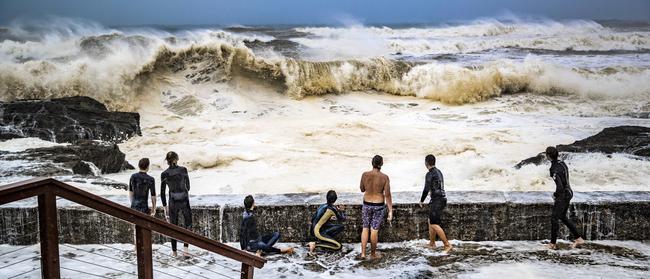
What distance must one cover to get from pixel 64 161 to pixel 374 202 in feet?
22.9

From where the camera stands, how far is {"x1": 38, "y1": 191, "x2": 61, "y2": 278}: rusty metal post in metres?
2.88

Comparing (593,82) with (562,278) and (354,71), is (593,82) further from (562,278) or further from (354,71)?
(562,278)

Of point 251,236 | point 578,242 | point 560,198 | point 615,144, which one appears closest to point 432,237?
point 560,198

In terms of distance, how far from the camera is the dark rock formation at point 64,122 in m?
13.9

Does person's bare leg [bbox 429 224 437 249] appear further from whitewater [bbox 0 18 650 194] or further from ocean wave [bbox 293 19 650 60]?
ocean wave [bbox 293 19 650 60]

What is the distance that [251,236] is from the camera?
244 inches

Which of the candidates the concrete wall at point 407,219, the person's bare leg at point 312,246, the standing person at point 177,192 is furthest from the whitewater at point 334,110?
the person's bare leg at point 312,246

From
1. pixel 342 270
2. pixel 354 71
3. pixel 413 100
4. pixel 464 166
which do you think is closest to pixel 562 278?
pixel 342 270

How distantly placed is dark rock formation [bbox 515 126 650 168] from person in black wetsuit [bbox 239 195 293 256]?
663 centimetres

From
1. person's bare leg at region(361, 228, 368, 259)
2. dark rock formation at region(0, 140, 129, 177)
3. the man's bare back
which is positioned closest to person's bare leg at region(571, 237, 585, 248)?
the man's bare back

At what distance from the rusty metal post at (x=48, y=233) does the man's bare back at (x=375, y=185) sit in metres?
3.71

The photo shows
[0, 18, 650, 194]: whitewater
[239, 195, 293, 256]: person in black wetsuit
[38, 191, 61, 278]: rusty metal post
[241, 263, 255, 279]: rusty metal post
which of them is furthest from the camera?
[0, 18, 650, 194]: whitewater

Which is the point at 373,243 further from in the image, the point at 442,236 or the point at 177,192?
the point at 177,192

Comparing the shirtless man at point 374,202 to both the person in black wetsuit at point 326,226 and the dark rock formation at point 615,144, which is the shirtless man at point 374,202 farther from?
the dark rock formation at point 615,144
